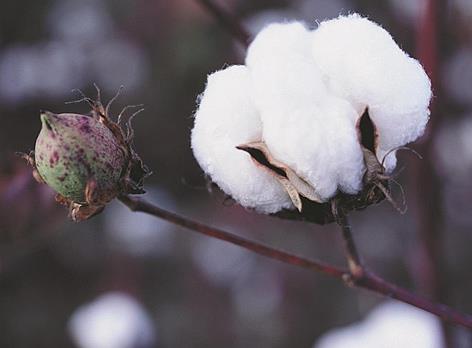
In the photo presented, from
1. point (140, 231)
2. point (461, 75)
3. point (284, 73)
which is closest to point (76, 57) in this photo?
point (140, 231)

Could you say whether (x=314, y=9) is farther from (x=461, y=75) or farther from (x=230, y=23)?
(x=230, y=23)

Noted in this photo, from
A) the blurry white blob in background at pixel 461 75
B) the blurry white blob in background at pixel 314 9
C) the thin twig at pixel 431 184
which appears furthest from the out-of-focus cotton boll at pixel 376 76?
the blurry white blob in background at pixel 461 75

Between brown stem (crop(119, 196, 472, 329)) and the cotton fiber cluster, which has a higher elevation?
the cotton fiber cluster

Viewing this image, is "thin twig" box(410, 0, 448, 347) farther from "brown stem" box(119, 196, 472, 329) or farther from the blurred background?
the blurred background

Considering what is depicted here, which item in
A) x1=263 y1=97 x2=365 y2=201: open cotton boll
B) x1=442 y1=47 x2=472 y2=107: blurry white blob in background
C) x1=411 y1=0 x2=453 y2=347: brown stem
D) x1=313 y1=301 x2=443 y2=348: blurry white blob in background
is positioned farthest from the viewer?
x1=442 y1=47 x2=472 y2=107: blurry white blob in background

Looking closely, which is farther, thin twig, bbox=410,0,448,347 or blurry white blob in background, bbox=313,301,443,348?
blurry white blob in background, bbox=313,301,443,348

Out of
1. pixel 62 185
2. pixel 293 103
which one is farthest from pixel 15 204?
pixel 293 103

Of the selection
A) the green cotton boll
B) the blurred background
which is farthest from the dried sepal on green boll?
the blurred background

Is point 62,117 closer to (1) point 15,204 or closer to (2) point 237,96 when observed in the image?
(2) point 237,96
